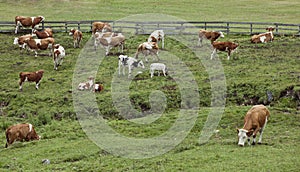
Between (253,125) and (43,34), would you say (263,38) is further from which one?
(253,125)

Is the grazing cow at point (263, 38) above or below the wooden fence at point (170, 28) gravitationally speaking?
below

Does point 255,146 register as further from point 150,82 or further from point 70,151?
point 150,82

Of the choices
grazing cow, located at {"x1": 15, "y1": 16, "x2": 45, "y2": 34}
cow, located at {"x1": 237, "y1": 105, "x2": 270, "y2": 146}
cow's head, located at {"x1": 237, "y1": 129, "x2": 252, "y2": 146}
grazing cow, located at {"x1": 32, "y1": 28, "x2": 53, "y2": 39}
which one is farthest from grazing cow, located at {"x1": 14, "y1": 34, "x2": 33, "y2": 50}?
cow's head, located at {"x1": 237, "y1": 129, "x2": 252, "y2": 146}

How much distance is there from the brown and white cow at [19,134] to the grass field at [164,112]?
268 millimetres

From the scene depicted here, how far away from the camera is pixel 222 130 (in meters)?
23.1

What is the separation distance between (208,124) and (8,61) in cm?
1709

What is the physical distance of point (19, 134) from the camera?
2261cm

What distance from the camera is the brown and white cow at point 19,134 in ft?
73.4

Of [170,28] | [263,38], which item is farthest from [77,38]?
[263,38]

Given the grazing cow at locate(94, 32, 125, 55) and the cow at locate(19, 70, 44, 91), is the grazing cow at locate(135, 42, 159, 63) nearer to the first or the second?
the grazing cow at locate(94, 32, 125, 55)

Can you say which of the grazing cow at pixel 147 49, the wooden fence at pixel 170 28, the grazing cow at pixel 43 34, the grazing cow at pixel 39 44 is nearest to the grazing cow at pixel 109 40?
the grazing cow at pixel 147 49

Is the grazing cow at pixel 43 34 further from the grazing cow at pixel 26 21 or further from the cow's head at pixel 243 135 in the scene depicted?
the cow's head at pixel 243 135

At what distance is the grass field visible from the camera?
741 inches

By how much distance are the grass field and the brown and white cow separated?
27cm
